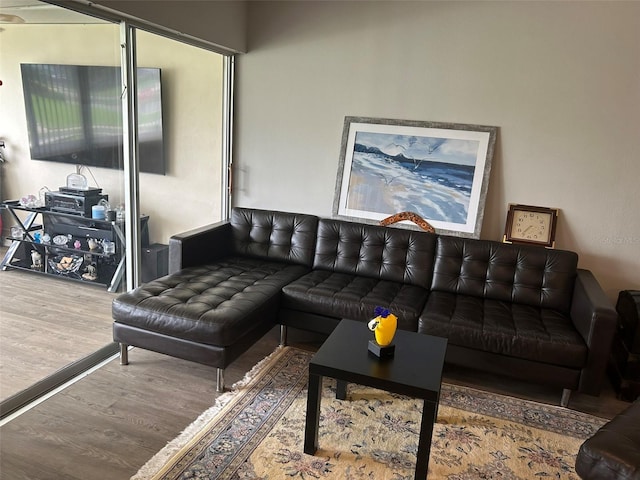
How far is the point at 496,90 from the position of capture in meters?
3.37

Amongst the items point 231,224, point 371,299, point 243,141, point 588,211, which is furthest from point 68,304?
point 588,211

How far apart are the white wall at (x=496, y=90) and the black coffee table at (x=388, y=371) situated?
63.1 inches

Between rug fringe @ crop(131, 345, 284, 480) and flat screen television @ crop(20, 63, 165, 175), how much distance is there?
Result: 1609mm

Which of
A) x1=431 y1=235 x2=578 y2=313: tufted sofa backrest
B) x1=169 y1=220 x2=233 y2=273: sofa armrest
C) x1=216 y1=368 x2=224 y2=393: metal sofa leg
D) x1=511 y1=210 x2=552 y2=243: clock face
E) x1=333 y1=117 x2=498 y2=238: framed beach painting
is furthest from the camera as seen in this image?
x1=333 y1=117 x2=498 y2=238: framed beach painting

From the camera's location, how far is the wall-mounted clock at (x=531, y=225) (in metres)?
3.33

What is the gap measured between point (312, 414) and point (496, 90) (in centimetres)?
255

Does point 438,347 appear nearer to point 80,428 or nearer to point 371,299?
point 371,299

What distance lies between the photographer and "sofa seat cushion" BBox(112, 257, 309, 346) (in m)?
2.53

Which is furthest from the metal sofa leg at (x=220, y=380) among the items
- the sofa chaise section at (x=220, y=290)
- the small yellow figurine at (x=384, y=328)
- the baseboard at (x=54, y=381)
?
the small yellow figurine at (x=384, y=328)

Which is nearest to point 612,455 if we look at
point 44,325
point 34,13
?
point 44,325

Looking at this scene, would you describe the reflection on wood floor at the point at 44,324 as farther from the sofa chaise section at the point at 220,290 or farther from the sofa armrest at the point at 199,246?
the sofa armrest at the point at 199,246

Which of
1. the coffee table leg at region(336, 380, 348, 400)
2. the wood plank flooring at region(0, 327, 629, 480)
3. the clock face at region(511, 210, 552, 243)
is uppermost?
the clock face at region(511, 210, 552, 243)

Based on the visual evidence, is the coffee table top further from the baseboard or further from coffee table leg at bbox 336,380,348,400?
the baseboard

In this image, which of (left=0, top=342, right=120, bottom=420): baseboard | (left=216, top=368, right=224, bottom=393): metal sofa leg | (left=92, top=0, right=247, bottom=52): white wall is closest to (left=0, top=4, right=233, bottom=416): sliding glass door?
(left=0, top=342, right=120, bottom=420): baseboard
